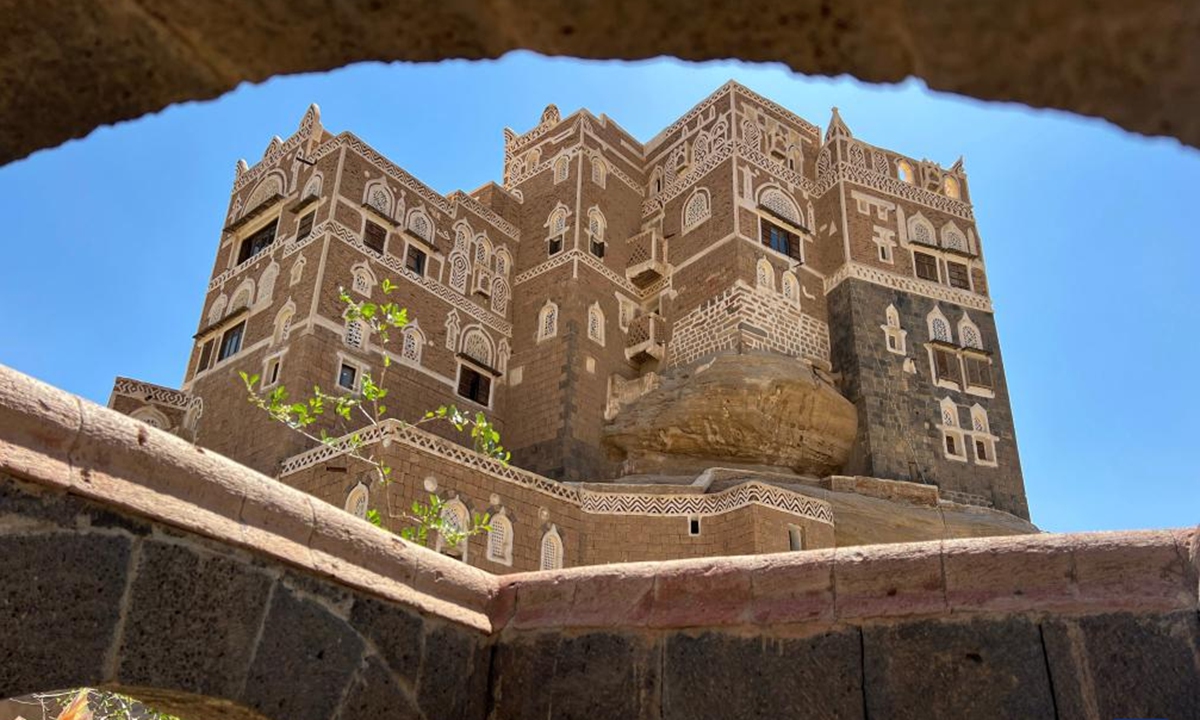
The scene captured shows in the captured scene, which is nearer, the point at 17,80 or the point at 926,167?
the point at 17,80

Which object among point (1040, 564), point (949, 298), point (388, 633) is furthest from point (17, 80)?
point (949, 298)

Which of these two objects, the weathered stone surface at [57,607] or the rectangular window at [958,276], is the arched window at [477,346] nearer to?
the rectangular window at [958,276]

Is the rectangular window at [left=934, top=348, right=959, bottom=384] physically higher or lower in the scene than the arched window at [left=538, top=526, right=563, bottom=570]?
higher

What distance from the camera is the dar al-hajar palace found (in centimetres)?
1997

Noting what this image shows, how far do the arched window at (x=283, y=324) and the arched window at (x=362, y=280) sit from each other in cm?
151

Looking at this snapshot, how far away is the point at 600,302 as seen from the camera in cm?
2617

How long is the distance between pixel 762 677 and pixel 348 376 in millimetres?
18820

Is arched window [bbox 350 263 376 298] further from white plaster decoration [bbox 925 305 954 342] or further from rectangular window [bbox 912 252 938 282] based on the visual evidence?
rectangular window [bbox 912 252 938 282]

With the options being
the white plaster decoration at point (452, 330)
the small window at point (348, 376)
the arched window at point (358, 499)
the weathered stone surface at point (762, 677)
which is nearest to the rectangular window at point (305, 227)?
the small window at point (348, 376)

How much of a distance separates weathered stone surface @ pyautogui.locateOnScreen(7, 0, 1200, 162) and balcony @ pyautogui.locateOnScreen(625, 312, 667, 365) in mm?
24025

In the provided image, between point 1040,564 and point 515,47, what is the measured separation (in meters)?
2.94

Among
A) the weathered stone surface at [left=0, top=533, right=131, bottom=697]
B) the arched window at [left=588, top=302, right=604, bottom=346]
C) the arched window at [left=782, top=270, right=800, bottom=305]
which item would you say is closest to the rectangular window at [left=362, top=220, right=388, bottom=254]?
the arched window at [left=588, top=302, right=604, bottom=346]

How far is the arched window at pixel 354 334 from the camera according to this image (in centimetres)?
2180

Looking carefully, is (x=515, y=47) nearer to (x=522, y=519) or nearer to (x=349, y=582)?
(x=349, y=582)
